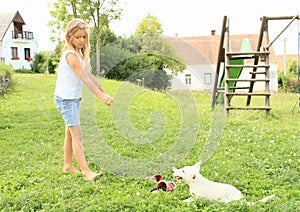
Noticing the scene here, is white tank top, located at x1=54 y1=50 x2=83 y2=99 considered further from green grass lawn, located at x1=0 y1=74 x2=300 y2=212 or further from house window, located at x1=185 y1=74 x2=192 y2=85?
house window, located at x1=185 y1=74 x2=192 y2=85

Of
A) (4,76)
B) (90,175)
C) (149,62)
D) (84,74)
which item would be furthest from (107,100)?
(4,76)

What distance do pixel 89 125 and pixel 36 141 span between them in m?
Answer: 2.55

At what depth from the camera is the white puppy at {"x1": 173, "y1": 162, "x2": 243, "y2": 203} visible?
11.6 ft

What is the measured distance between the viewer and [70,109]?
4297mm

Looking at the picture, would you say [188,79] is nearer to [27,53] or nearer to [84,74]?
[84,74]

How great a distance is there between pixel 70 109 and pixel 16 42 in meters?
24.9

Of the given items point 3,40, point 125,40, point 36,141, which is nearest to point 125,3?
point 3,40

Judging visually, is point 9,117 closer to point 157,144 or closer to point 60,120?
point 60,120

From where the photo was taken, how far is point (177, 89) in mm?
4273

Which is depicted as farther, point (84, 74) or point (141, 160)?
point (141, 160)

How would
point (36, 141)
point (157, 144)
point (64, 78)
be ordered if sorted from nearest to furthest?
point (64, 78)
point (157, 144)
point (36, 141)

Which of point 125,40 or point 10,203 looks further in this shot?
point 125,40

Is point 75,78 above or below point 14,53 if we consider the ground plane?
below

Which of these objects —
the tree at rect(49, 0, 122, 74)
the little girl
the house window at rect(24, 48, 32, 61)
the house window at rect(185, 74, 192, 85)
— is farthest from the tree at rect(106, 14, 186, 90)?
the house window at rect(24, 48, 32, 61)
